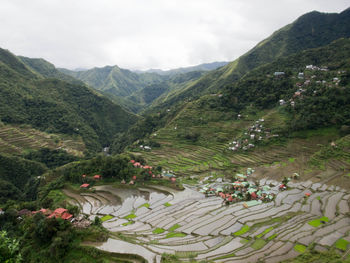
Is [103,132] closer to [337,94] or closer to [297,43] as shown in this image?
[337,94]

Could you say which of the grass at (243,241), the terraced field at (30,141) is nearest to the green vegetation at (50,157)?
the terraced field at (30,141)

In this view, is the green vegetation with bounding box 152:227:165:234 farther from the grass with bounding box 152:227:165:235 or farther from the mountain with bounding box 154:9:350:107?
the mountain with bounding box 154:9:350:107

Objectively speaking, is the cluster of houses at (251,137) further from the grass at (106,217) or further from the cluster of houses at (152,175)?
A: the grass at (106,217)

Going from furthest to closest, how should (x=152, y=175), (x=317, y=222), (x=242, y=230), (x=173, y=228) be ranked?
(x=152, y=175) → (x=173, y=228) → (x=242, y=230) → (x=317, y=222)

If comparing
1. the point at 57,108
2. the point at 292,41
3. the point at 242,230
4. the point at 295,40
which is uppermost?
the point at 295,40

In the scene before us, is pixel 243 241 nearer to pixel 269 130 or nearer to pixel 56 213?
pixel 56 213

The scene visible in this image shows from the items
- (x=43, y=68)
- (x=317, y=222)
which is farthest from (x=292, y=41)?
(x=43, y=68)
